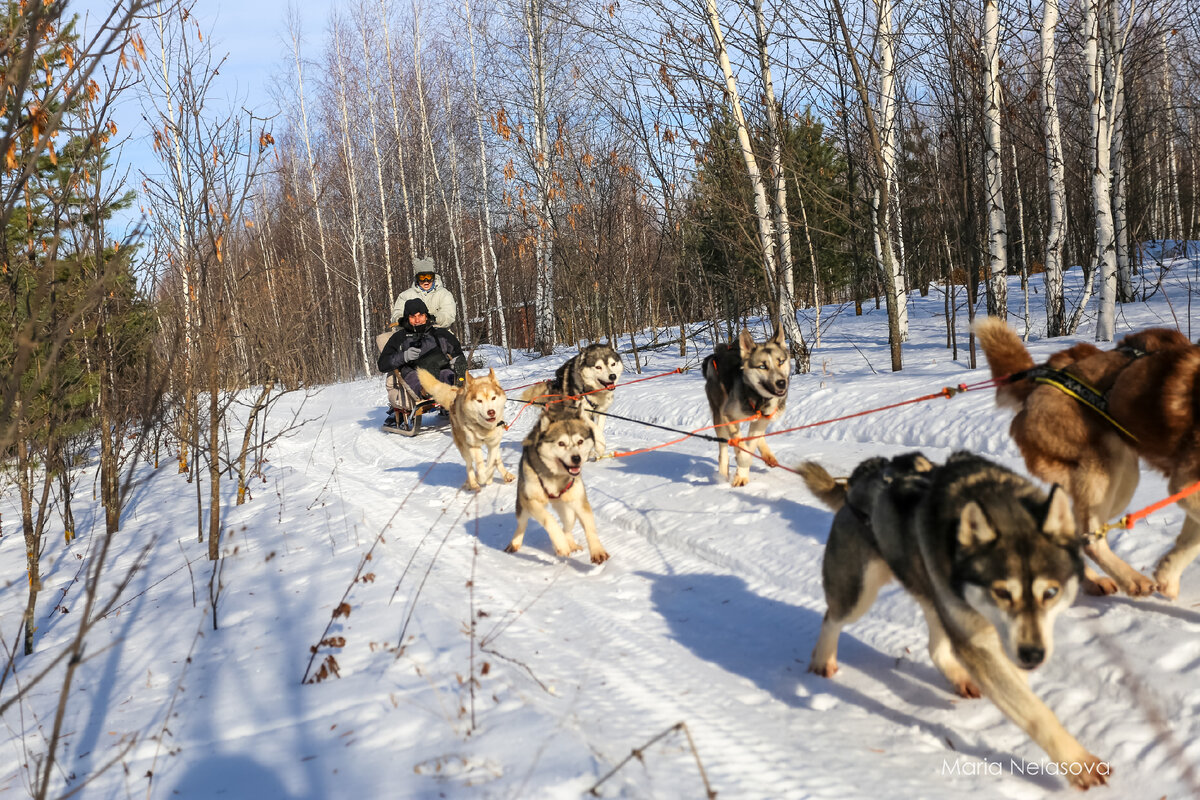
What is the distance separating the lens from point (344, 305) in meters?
32.2

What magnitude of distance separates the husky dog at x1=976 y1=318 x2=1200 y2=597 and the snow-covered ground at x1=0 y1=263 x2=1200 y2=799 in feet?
0.86

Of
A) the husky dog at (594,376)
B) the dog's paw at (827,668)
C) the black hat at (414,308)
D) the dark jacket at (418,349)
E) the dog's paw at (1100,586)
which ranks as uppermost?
the black hat at (414,308)

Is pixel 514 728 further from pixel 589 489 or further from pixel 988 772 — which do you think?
pixel 589 489

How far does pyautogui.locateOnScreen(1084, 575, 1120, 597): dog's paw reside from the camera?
10.6 feet

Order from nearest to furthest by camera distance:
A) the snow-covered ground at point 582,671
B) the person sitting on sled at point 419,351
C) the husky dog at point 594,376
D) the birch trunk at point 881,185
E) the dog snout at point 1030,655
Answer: the dog snout at point 1030,655, the snow-covered ground at point 582,671, the birch trunk at point 881,185, the husky dog at point 594,376, the person sitting on sled at point 419,351

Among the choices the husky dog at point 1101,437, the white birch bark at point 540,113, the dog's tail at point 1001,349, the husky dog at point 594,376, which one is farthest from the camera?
the white birch bark at point 540,113

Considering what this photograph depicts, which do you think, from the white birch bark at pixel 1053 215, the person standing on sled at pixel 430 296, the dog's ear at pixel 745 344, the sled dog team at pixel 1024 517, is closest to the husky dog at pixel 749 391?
the dog's ear at pixel 745 344

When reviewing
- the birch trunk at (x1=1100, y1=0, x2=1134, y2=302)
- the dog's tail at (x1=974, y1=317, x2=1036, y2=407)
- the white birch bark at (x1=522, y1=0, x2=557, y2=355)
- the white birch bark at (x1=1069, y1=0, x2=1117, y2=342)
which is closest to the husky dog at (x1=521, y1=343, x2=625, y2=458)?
the dog's tail at (x1=974, y1=317, x2=1036, y2=407)

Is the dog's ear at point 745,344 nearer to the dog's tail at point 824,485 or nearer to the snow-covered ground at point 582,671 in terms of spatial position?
the snow-covered ground at point 582,671

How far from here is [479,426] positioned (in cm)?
751

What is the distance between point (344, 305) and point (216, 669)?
30623 millimetres

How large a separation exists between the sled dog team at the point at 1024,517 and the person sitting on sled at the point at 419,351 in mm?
7891

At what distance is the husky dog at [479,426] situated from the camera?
7.44m

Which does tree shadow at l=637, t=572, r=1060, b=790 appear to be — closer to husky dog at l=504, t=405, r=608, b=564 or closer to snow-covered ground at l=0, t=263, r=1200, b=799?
snow-covered ground at l=0, t=263, r=1200, b=799
